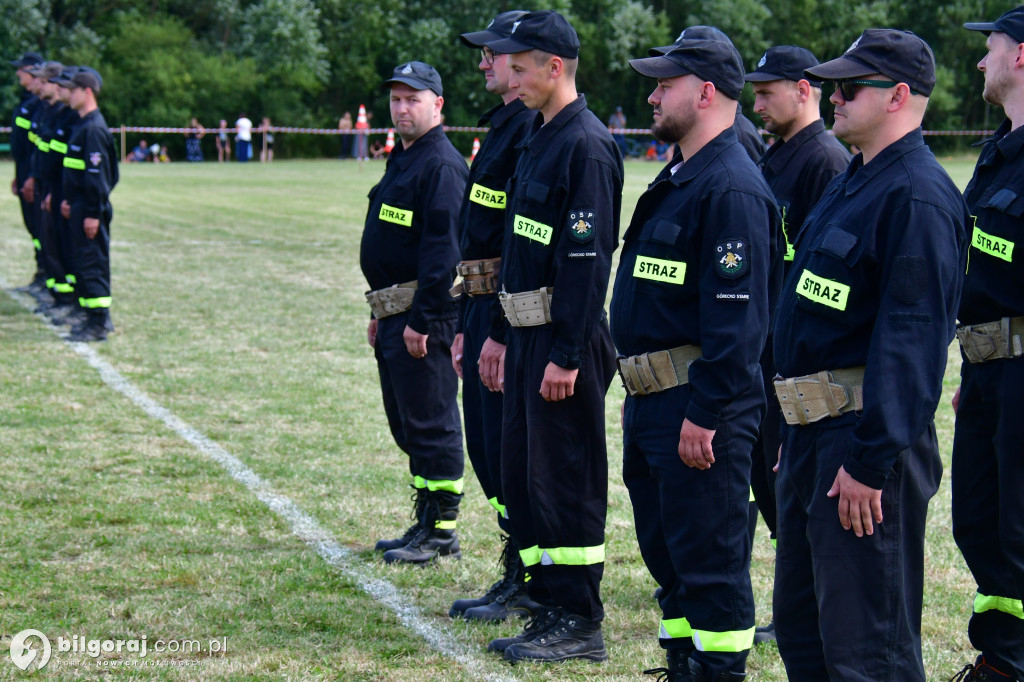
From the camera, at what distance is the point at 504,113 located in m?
5.24

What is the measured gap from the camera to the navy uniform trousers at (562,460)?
182 inches

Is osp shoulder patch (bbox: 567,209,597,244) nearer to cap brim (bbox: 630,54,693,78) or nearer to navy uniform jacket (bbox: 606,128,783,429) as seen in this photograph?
navy uniform jacket (bbox: 606,128,783,429)

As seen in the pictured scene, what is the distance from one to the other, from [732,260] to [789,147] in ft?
5.11

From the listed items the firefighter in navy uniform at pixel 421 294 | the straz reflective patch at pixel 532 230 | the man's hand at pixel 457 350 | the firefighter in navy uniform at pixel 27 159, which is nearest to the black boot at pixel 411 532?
the firefighter in navy uniform at pixel 421 294

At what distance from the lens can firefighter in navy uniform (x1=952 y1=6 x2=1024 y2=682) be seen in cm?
408

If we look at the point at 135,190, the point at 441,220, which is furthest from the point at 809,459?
the point at 135,190

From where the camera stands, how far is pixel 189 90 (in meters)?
50.1

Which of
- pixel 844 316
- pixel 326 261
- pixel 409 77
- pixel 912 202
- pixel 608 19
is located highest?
pixel 608 19

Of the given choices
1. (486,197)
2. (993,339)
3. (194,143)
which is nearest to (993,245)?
(993,339)

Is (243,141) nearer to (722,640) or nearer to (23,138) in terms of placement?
(23,138)

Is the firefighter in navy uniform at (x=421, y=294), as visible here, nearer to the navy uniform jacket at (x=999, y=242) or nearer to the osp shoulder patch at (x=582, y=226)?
the osp shoulder patch at (x=582, y=226)

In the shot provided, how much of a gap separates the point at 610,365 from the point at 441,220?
1.35 metres

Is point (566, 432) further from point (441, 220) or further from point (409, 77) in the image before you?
point (409, 77)

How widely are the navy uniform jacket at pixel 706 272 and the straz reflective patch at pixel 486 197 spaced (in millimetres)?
1043
